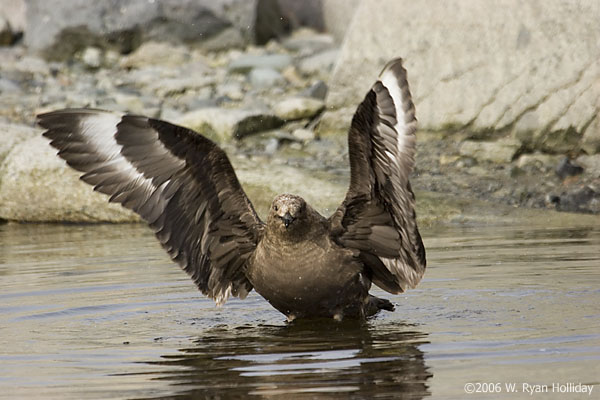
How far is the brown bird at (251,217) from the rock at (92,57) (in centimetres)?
1214

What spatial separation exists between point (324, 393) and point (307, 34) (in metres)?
15.8

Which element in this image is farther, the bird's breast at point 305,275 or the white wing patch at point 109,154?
the white wing patch at point 109,154

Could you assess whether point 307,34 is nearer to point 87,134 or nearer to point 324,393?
point 87,134

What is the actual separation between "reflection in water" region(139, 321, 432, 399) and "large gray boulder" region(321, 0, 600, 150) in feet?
20.0

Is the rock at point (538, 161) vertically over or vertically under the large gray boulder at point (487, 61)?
under

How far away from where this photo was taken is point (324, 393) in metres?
4.22

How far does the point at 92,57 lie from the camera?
712 inches

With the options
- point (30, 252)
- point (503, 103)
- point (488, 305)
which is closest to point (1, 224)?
point (30, 252)

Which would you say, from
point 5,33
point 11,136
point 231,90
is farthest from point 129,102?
point 5,33

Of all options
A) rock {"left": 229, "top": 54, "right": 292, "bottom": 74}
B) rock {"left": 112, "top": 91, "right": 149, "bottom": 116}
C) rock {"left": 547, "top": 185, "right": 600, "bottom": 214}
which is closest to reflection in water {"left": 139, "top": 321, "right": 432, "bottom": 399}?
rock {"left": 547, "top": 185, "right": 600, "bottom": 214}

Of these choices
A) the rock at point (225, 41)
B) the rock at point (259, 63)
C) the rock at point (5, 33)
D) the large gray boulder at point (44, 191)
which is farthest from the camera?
the rock at point (5, 33)

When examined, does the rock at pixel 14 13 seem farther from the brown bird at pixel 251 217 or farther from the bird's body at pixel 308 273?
the bird's body at pixel 308 273

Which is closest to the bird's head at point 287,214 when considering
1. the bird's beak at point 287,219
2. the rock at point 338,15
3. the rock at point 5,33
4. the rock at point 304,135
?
the bird's beak at point 287,219

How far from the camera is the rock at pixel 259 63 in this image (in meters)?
16.4
